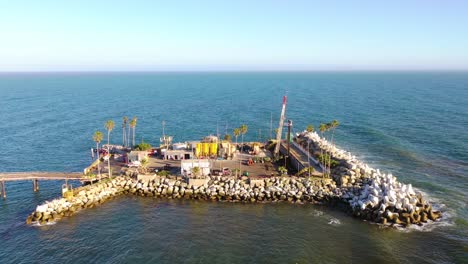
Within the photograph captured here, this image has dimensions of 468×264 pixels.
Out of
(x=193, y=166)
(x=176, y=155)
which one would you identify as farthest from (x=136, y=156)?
(x=193, y=166)

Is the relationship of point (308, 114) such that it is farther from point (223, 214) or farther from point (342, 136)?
point (223, 214)

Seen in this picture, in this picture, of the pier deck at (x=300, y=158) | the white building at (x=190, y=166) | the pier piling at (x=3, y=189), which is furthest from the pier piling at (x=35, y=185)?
the pier deck at (x=300, y=158)

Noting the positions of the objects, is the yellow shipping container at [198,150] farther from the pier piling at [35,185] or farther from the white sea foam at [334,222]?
the white sea foam at [334,222]

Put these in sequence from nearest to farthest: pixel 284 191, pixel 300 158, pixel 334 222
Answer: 1. pixel 334 222
2. pixel 284 191
3. pixel 300 158

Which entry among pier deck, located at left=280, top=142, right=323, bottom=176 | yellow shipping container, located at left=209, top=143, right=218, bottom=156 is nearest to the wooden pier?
yellow shipping container, located at left=209, top=143, right=218, bottom=156

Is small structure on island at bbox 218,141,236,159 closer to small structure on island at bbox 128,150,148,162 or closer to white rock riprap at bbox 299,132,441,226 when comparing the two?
small structure on island at bbox 128,150,148,162

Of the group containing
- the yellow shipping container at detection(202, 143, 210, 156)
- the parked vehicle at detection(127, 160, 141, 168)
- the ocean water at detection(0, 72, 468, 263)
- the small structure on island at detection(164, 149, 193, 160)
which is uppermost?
the yellow shipping container at detection(202, 143, 210, 156)

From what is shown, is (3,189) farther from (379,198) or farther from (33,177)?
(379,198)

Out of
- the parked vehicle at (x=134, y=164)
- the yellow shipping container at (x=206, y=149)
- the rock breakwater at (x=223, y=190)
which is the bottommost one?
the rock breakwater at (x=223, y=190)
